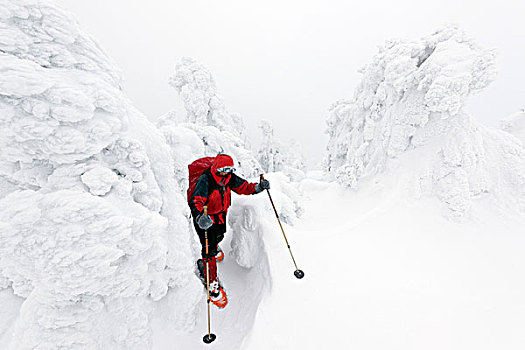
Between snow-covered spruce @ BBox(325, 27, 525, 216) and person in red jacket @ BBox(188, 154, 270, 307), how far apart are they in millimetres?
5832

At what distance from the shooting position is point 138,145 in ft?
9.89

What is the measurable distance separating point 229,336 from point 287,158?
73.5 ft

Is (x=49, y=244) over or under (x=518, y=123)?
under

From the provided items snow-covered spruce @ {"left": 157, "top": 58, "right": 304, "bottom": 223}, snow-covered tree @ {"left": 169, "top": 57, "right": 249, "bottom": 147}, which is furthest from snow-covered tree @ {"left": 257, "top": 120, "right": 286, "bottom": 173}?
snow-covered tree @ {"left": 169, "top": 57, "right": 249, "bottom": 147}

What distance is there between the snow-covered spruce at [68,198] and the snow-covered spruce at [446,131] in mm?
7626

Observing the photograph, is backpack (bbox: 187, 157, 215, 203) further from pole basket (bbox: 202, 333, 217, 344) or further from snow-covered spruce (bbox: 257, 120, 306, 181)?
snow-covered spruce (bbox: 257, 120, 306, 181)

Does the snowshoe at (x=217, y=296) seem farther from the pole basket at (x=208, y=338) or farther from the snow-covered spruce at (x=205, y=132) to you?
the snow-covered spruce at (x=205, y=132)

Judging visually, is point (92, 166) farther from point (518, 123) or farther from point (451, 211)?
point (518, 123)

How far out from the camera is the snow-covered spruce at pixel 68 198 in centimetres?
227

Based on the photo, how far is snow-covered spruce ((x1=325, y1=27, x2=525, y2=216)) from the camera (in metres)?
6.63

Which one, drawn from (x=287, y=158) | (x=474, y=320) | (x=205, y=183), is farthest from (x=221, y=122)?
(x=474, y=320)

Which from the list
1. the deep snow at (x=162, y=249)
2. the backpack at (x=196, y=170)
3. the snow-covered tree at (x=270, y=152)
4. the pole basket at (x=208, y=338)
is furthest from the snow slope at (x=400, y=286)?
the snow-covered tree at (x=270, y=152)

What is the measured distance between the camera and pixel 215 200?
14.1 feet

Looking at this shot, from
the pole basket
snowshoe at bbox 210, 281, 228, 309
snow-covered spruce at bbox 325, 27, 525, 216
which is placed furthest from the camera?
snow-covered spruce at bbox 325, 27, 525, 216
